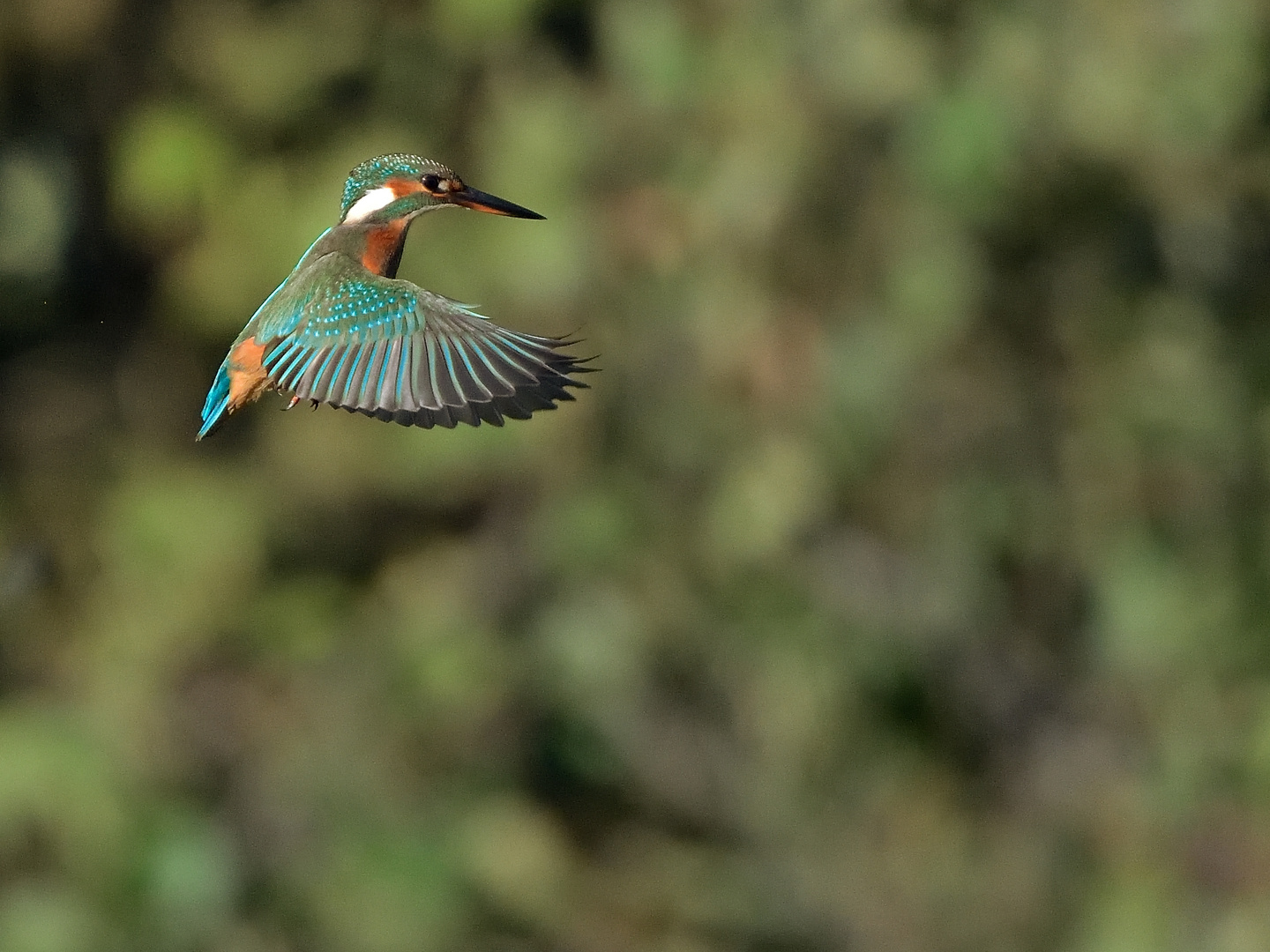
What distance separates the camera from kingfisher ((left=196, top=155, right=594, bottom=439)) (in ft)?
4.55

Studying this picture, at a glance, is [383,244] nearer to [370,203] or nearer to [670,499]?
[370,203]

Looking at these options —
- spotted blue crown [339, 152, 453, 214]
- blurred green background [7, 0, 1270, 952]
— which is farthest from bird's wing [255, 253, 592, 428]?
blurred green background [7, 0, 1270, 952]

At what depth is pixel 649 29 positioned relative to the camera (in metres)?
5.90

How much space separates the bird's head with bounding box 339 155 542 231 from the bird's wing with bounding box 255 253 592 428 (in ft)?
0.24

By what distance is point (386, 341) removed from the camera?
5.02 ft

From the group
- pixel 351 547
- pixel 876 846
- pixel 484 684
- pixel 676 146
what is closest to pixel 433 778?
pixel 484 684

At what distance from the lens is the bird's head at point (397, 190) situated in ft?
5.67

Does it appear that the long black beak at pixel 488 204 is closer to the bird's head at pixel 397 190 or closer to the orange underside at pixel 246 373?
the bird's head at pixel 397 190

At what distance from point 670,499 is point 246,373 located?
4495mm

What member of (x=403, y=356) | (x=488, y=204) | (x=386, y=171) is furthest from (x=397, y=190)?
(x=403, y=356)

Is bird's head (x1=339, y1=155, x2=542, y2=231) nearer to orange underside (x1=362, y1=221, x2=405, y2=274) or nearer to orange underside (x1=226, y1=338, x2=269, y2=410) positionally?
orange underside (x1=362, y1=221, x2=405, y2=274)

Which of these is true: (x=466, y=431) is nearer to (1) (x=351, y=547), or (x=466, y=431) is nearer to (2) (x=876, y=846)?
(1) (x=351, y=547)

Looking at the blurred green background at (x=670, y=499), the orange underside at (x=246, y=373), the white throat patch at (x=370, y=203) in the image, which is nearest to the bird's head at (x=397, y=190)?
the white throat patch at (x=370, y=203)

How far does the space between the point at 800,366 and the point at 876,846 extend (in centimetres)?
148
